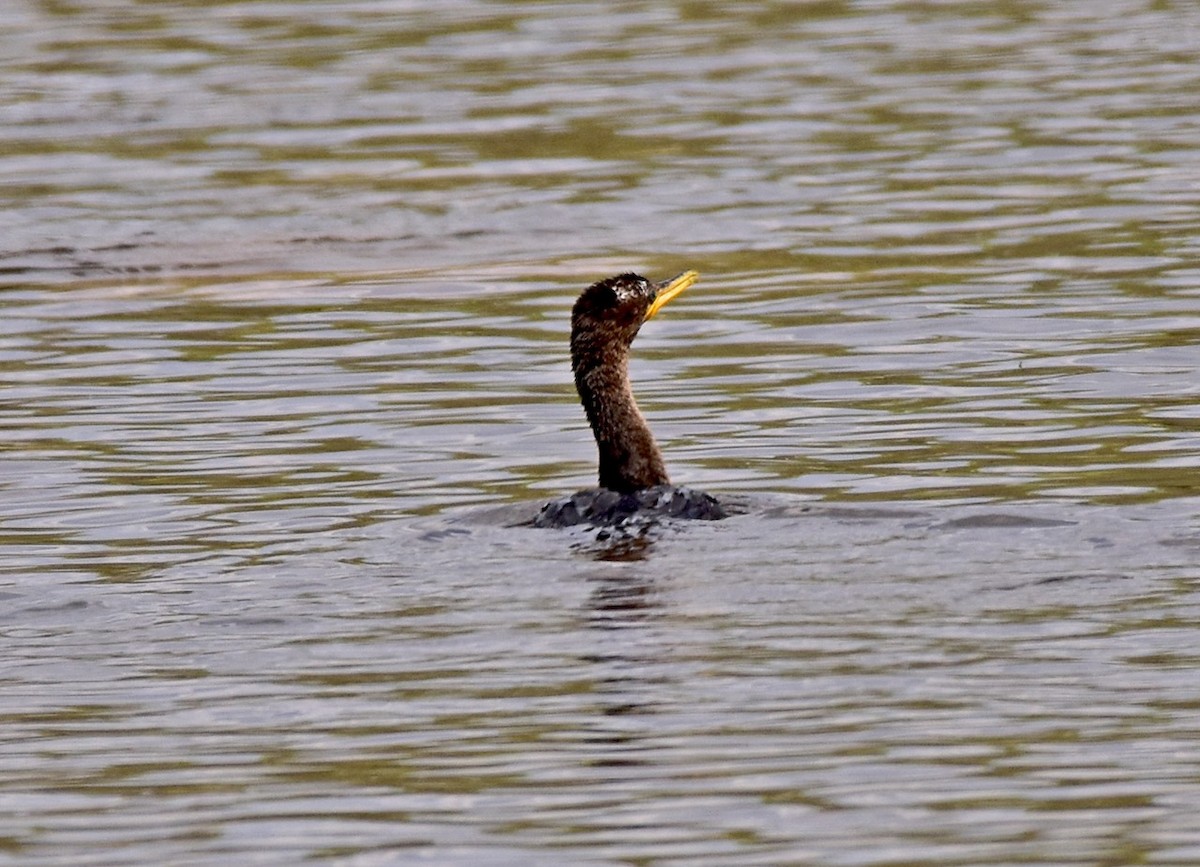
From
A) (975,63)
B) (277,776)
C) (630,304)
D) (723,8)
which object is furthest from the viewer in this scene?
(723,8)

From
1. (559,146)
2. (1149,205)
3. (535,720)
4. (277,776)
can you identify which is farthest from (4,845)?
(559,146)

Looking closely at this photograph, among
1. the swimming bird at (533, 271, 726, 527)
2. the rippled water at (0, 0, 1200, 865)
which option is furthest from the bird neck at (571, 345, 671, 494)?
the rippled water at (0, 0, 1200, 865)

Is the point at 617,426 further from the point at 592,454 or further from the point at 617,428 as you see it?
the point at 592,454

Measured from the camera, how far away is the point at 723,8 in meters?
33.9

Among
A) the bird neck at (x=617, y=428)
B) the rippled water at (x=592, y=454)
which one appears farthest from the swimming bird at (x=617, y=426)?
the rippled water at (x=592, y=454)

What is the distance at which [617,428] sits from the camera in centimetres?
1285

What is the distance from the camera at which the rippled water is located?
8.27 m

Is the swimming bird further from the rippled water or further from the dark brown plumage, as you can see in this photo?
the rippled water

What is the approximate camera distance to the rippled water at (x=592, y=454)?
827 centimetres

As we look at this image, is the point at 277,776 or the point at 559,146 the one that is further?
the point at 559,146

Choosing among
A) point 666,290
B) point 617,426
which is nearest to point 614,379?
point 617,426

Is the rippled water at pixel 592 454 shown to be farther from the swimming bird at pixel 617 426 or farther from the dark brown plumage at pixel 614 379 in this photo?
the dark brown plumage at pixel 614 379

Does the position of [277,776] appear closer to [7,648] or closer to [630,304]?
[7,648]

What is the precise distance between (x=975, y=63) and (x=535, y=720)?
2014cm
